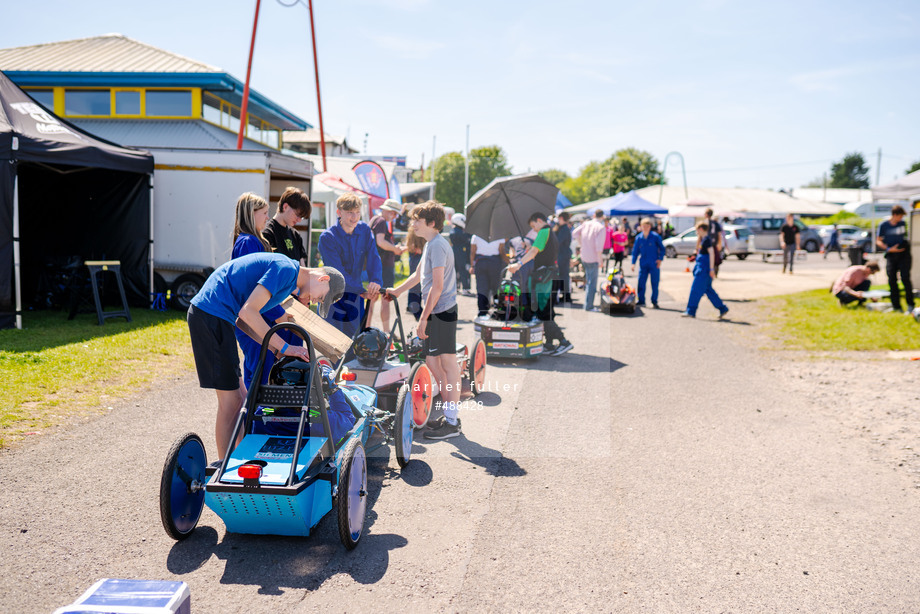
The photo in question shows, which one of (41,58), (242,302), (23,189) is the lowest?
(242,302)

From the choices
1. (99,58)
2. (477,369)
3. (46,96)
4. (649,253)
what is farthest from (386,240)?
(46,96)

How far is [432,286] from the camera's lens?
5672mm

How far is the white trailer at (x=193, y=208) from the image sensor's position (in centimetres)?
1271

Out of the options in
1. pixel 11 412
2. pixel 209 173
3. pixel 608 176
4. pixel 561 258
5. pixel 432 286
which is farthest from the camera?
pixel 608 176

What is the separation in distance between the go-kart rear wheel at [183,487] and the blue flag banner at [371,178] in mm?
12197

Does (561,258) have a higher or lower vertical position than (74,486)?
higher

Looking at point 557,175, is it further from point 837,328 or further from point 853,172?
point 837,328

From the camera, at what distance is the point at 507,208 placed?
457 inches

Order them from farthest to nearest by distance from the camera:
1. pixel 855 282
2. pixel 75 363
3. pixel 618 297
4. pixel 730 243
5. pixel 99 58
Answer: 1. pixel 730 243
2. pixel 99 58
3. pixel 855 282
4. pixel 618 297
5. pixel 75 363

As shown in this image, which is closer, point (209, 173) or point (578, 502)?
point (578, 502)

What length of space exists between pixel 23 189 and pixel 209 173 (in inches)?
156

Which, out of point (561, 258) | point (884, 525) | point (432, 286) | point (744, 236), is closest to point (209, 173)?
A: point (561, 258)

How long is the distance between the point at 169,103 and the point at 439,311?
1756 cm

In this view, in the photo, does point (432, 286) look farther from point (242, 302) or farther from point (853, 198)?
point (853, 198)
